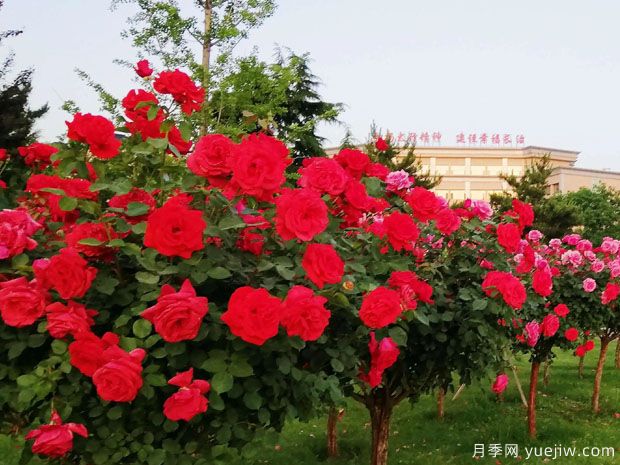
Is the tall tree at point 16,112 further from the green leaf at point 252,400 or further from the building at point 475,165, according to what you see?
the building at point 475,165

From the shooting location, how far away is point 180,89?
8.20 feet

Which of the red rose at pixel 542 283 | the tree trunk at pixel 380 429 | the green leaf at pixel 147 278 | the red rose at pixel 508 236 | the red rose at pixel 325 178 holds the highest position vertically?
the red rose at pixel 325 178

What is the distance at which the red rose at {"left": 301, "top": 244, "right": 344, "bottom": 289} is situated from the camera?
6.57 feet

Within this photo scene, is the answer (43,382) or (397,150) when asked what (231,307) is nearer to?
(43,382)

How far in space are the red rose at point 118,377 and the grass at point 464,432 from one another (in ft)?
14.7

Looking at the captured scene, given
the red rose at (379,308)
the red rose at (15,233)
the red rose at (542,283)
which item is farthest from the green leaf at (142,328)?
the red rose at (542,283)

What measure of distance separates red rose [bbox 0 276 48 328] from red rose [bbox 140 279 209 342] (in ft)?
1.49

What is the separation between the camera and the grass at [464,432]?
6.83 m

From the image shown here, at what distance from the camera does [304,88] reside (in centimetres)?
2495

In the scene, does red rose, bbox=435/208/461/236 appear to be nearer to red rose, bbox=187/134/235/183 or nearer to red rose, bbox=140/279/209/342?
red rose, bbox=187/134/235/183

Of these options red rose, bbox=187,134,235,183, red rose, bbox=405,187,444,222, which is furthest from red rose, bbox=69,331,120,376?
red rose, bbox=405,187,444,222

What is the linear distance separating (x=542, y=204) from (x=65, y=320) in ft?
95.9

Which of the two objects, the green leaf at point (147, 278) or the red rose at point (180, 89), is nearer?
the green leaf at point (147, 278)

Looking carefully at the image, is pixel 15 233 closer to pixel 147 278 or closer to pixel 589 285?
pixel 147 278
